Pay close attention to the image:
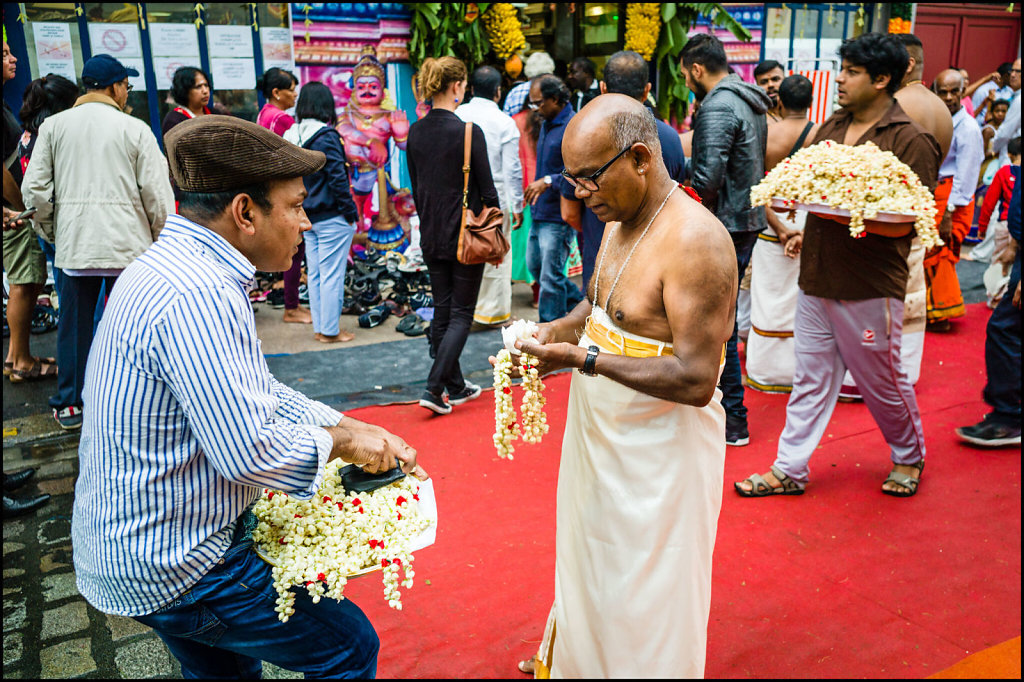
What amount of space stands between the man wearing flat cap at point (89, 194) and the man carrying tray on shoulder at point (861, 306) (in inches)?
166

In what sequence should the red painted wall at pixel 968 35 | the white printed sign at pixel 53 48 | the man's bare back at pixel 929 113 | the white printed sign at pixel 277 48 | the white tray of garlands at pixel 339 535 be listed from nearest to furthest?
the white tray of garlands at pixel 339 535, the man's bare back at pixel 929 113, the white printed sign at pixel 53 48, the white printed sign at pixel 277 48, the red painted wall at pixel 968 35

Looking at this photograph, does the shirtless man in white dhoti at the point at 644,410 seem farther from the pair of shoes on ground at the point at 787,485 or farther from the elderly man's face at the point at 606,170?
the pair of shoes on ground at the point at 787,485

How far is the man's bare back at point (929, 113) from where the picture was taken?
16.0ft

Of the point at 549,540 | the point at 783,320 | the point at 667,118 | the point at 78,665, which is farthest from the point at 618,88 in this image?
the point at 667,118

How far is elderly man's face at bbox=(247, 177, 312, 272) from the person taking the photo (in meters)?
2.07

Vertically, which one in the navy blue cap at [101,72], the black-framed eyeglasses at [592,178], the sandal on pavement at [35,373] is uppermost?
the navy blue cap at [101,72]

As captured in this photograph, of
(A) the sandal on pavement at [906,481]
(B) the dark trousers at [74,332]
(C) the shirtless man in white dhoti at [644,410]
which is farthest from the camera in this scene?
(B) the dark trousers at [74,332]

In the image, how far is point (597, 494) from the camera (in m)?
2.55

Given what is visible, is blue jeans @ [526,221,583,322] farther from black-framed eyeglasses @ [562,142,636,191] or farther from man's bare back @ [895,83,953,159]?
black-framed eyeglasses @ [562,142,636,191]

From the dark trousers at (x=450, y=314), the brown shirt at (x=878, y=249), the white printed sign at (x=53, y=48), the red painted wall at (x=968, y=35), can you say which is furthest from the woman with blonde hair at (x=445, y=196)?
the red painted wall at (x=968, y=35)

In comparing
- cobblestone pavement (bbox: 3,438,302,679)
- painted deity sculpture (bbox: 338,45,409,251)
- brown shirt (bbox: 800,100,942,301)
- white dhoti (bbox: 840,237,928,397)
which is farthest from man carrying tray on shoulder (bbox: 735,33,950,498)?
painted deity sculpture (bbox: 338,45,409,251)

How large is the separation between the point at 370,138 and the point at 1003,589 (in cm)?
822

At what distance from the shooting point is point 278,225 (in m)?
2.09

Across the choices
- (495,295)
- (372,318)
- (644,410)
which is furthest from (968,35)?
(644,410)
